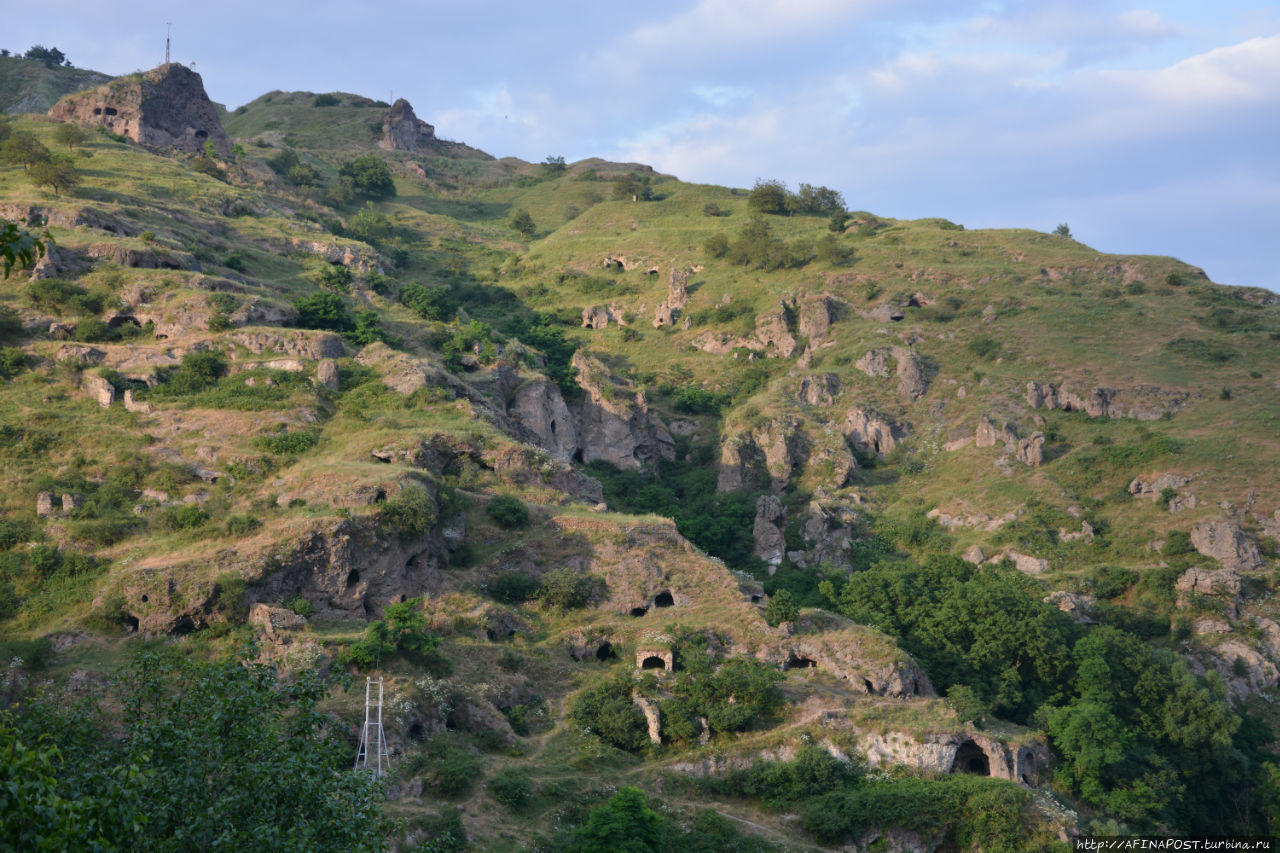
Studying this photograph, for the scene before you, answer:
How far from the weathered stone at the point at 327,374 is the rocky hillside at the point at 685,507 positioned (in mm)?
171

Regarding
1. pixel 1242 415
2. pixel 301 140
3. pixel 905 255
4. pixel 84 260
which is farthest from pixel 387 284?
pixel 301 140

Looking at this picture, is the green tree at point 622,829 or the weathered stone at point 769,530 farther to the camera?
the weathered stone at point 769,530

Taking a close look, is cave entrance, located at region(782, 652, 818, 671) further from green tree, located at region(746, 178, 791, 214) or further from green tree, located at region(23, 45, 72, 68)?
green tree, located at region(23, 45, 72, 68)

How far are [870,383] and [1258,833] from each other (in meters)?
43.9

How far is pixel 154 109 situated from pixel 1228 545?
107 metres

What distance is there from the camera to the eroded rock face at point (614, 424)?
75.8 m

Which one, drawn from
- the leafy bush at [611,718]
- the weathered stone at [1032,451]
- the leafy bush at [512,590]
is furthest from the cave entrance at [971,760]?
the weathered stone at [1032,451]

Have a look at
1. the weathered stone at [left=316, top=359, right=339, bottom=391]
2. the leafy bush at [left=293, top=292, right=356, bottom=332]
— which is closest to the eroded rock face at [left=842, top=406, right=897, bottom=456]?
the leafy bush at [left=293, top=292, right=356, bottom=332]

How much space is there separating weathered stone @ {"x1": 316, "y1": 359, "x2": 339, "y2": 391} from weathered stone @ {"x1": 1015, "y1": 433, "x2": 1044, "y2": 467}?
47583mm

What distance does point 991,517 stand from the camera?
66.2m

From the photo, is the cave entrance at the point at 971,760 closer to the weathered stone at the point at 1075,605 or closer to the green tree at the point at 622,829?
the green tree at the point at 622,829

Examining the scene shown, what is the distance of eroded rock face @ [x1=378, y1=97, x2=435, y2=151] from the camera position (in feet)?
536

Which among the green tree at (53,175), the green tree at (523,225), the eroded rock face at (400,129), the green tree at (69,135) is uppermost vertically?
the eroded rock face at (400,129)

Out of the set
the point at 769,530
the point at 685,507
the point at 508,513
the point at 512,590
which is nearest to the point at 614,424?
the point at 685,507
